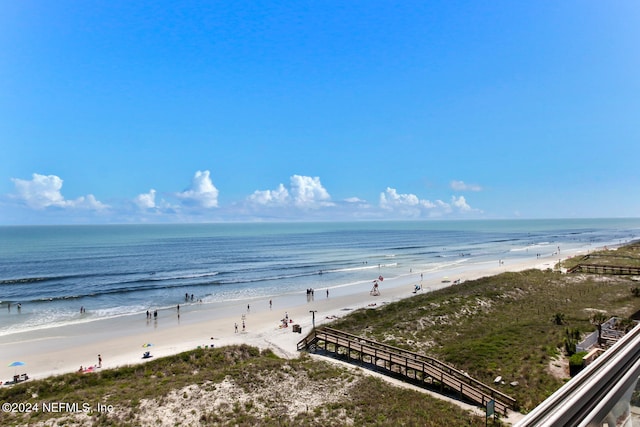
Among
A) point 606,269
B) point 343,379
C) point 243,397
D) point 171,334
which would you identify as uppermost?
point 606,269

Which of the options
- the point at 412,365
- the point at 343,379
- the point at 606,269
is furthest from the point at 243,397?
the point at 606,269

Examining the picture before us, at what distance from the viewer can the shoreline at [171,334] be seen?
87.9 feet

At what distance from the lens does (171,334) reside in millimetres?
33188

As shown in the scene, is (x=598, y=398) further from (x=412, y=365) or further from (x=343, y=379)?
(x=412, y=365)

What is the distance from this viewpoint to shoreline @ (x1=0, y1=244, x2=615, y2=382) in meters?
26.8

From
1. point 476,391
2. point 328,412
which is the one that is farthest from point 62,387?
point 476,391

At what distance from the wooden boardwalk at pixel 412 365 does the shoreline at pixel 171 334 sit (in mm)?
2505

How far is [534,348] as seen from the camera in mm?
21078

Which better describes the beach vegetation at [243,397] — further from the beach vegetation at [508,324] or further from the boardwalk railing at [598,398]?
the boardwalk railing at [598,398]

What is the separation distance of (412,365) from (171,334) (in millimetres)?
23237

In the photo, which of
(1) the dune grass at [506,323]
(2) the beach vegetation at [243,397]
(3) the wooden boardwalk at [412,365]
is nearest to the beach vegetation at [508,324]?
(1) the dune grass at [506,323]

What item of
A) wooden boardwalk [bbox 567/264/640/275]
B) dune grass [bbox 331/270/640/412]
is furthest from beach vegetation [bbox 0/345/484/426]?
wooden boardwalk [bbox 567/264/640/275]

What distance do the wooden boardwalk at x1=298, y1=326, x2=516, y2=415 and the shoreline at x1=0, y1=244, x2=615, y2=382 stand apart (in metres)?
2.50

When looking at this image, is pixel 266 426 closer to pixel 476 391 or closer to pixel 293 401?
pixel 293 401
